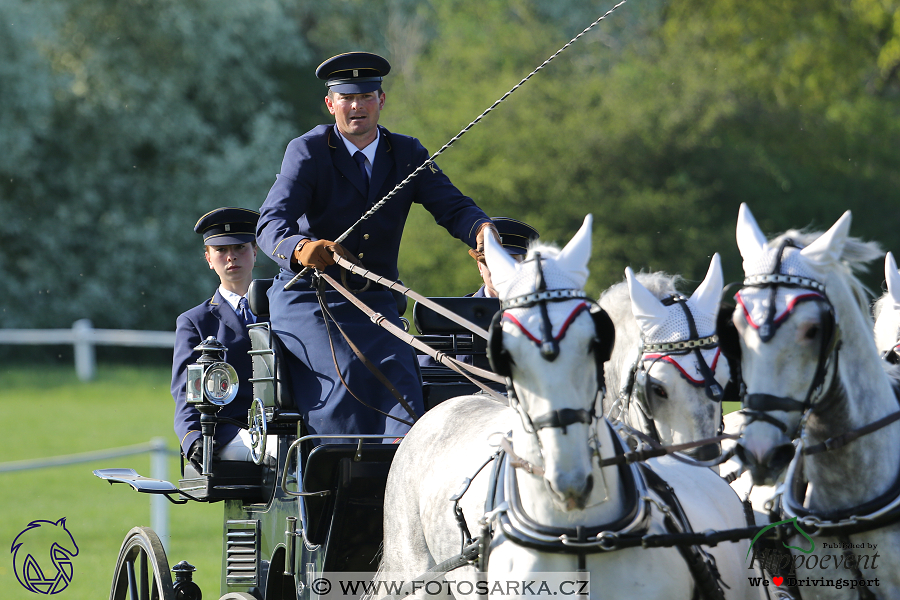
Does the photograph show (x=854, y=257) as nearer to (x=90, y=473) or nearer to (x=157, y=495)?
(x=157, y=495)

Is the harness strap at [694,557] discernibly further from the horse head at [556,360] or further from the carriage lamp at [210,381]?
the carriage lamp at [210,381]

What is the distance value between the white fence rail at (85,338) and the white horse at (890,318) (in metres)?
14.5

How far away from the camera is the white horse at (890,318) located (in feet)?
12.9

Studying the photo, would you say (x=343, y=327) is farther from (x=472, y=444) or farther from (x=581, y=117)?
(x=581, y=117)

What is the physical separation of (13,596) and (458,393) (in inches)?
164

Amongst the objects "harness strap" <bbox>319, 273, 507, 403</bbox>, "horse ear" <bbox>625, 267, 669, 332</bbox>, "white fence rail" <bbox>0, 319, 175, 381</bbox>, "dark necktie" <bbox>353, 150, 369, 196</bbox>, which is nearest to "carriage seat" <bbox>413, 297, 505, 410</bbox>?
"harness strap" <bbox>319, 273, 507, 403</bbox>

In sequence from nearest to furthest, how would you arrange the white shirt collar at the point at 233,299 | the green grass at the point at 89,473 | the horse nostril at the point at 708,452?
1. the horse nostril at the point at 708,452
2. the white shirt collar at the point at 233,299
3. the green grass at the point at 89,473

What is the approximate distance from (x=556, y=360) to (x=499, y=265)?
361 millimetres

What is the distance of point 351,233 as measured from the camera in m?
4.37

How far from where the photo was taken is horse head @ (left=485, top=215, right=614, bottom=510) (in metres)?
2.67

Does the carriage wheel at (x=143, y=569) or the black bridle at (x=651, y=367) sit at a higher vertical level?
the black bridle at (x=651, y=367)

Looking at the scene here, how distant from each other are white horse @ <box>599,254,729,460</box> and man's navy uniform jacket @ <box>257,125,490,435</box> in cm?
79

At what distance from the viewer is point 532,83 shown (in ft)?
56.2

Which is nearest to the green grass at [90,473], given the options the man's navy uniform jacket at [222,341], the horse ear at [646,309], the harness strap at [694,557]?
the man's navy uniform jacket at [222,341]
